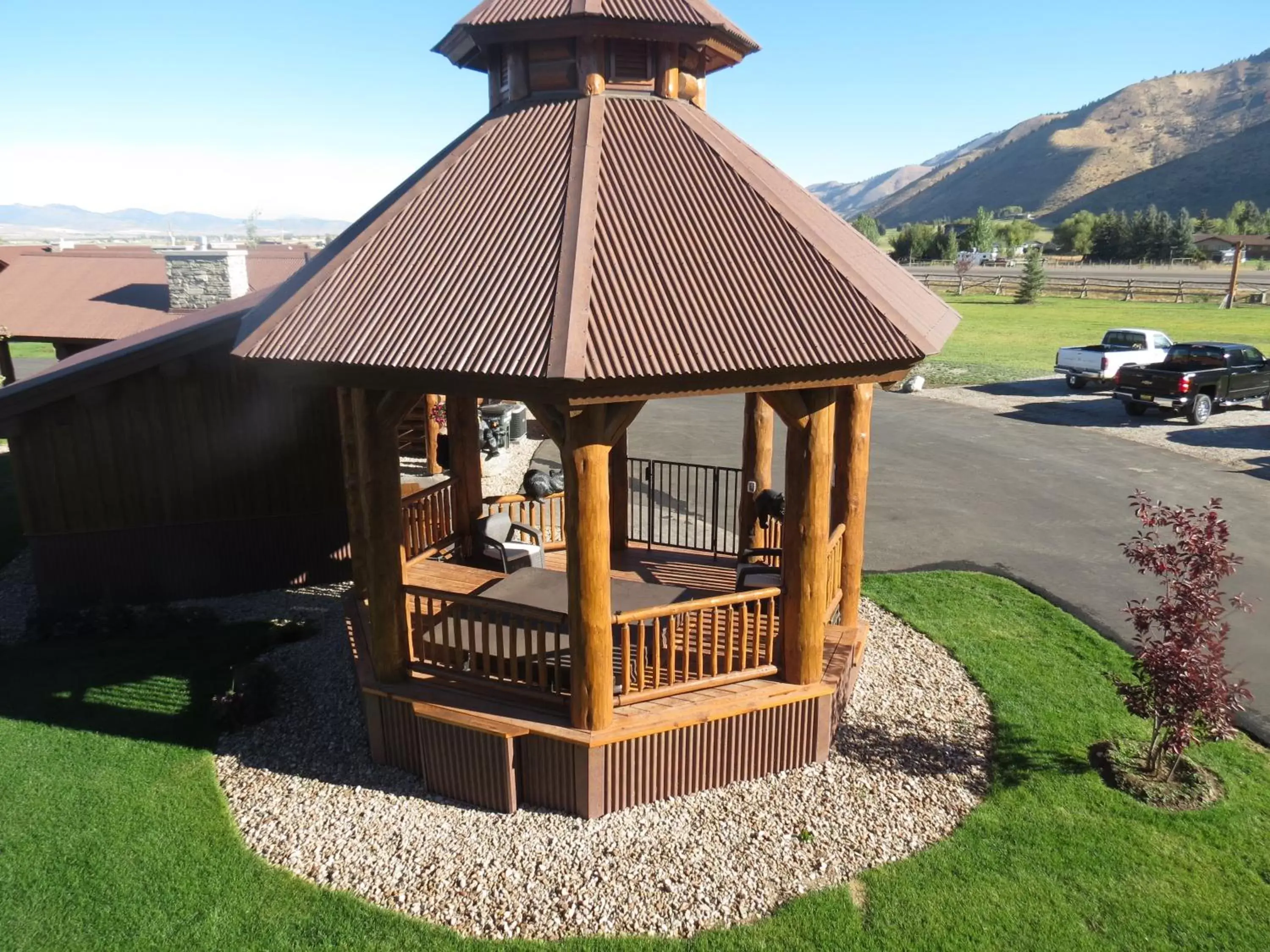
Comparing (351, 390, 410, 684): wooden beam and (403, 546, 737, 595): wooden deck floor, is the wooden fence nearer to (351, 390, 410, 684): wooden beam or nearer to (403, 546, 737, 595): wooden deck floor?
(403, 546, 737, 595): wooden deck floor

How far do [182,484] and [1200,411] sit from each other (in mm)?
Result: 23626

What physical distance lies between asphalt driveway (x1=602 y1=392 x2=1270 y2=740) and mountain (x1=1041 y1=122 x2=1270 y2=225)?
139 m

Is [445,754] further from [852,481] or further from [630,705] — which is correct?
[852,481]

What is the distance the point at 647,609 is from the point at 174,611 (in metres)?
7.51

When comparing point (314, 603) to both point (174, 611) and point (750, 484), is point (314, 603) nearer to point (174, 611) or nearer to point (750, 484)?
point (174, 611)

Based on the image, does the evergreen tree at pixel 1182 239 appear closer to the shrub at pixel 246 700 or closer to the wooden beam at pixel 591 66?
the wooden beam at pixel 591 66

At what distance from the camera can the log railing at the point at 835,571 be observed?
8453 mm

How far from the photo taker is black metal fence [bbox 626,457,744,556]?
1186cm

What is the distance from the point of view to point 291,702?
8.85m

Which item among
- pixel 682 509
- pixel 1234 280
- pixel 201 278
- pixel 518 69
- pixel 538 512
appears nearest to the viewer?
pixel 518 69

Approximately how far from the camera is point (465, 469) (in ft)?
35.2

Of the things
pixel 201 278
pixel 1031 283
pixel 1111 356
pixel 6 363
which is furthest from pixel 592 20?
pixel 1031 283

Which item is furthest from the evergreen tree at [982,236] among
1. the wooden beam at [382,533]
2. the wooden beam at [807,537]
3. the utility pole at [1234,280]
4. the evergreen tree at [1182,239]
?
the wooden beam at [382,533]

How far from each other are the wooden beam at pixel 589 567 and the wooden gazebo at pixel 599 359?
2cm
